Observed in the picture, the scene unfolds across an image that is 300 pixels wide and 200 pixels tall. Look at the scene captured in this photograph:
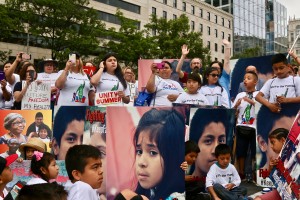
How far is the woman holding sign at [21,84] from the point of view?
6.15m

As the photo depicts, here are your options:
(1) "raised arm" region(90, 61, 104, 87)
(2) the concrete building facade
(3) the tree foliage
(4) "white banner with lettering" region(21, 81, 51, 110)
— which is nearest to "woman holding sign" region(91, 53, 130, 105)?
(1) "raised arm" region(90, 61, 104, 87)

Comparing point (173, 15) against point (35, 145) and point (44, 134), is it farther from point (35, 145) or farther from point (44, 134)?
point (35, 145)

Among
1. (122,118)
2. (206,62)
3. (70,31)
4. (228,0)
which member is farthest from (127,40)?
(228,0)

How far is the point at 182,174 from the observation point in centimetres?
395

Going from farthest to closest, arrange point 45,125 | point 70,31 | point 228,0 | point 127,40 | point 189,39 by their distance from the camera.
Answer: point 228,0, point 189,39, point 127,40, point 70,31, point 45,125

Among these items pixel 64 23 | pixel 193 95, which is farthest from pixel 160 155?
pixel 64 23

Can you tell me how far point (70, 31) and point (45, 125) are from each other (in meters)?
22.2

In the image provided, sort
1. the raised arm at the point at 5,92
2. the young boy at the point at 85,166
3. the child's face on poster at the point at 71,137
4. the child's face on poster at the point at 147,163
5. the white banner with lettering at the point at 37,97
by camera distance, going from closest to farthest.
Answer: the young boy at the point at 85,166 < the child's face on poster at the point at 147,163 < the child's face on poster at the point at 71,137 < the white banner with lettering at the point at 37,97 < the raised arm at the point at 5,92

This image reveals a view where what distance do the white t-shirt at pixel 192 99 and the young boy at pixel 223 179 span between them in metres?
1.07

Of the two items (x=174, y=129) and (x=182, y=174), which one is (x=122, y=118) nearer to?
(x=174, y=129)

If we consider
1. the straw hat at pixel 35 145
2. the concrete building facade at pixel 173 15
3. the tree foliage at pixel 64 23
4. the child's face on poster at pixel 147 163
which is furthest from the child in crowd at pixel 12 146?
the concrete building facade at pixel 173 15

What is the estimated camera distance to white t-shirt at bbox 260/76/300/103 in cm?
524

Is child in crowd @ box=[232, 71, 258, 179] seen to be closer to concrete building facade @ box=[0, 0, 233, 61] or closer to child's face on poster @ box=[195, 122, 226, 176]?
child's face on poster @ box=[195, 122, 226, 176]

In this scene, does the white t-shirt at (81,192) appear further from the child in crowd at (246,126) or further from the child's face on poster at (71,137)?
the child in crowd at (246,126)
